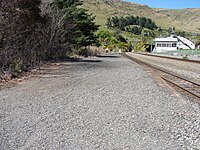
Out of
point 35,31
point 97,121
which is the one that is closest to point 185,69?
point 35,31

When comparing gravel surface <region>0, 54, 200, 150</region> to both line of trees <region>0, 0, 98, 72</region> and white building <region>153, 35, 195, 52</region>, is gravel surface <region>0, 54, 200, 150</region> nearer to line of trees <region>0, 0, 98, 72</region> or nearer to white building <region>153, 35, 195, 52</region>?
line of trees <region>0, 0, 98, 72</region>

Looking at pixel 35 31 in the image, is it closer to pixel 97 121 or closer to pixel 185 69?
pixel 185 69

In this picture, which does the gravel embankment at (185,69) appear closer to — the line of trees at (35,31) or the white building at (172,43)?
the line of trees at (35,31)

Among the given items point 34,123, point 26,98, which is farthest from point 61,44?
point 34,123

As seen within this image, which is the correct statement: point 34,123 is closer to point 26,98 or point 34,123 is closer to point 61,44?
point 26,98

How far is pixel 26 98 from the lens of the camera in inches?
447

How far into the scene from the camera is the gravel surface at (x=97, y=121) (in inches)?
249

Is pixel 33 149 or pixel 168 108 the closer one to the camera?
pixel 33 149

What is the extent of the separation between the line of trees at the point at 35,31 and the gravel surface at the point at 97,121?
7388mm

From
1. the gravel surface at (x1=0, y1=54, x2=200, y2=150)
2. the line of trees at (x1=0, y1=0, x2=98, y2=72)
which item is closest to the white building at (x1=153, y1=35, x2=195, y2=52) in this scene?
the line of trees at (x1=0, y1=0, x2=98, y2=72)

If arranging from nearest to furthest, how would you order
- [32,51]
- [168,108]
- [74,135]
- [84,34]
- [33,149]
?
1. [33,149]
2. [74,135]
3. [168,108]
4. [32,51]
5. [84,34]

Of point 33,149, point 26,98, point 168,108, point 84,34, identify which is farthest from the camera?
point 84,34

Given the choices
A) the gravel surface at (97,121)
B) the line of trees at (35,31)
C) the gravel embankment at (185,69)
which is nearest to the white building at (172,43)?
the line of trees at (35,31)

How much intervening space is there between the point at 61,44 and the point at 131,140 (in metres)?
31.4
